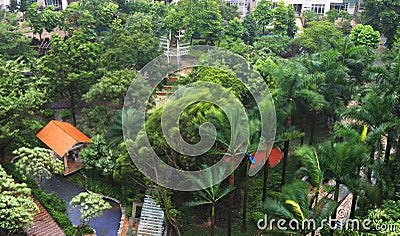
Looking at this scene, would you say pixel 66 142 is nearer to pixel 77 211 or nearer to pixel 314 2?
pixel 77 211

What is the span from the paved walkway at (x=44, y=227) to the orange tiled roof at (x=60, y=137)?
11.1 feet

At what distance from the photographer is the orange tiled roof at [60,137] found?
64.2 feet

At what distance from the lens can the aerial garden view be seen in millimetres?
13383

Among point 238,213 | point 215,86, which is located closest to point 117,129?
point 215,86

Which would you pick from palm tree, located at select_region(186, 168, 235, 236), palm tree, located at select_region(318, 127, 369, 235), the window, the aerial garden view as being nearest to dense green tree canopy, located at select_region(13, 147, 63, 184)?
the aerial garden view

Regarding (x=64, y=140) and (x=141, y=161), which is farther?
(x=64, y=140)

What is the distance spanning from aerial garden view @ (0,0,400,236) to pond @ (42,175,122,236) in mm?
68

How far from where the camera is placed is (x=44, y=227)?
16203 millimetres

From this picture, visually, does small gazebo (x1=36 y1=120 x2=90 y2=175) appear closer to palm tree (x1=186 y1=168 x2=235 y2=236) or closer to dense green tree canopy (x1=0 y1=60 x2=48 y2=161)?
dense green tree canopy (x1=0 y1=60 x2=48 y2=161)

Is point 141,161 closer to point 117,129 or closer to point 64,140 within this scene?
point 117,129

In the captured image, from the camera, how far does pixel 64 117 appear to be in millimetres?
24594

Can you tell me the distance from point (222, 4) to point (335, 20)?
33.9 ft
